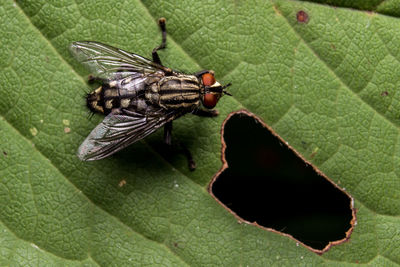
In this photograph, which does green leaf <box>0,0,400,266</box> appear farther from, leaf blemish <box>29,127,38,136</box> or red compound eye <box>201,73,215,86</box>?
red compound eye <box>201,73,215,86</box>

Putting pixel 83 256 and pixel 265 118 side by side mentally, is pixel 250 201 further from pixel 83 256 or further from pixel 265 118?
pixel 83 256

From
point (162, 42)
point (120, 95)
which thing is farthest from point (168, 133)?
point (162, 42)

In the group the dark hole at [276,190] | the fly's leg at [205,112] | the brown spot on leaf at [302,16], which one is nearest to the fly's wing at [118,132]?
the fly's leg at [205,112]

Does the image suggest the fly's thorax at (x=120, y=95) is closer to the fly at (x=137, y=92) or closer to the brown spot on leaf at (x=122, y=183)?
the fly at (x=137, y=92)

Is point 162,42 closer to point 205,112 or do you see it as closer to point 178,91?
point 178,91

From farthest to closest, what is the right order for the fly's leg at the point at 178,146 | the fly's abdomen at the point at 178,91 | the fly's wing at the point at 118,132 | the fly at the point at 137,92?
1. the fly's leg at the point at 178,146
2. the fly's abdomen at the point at 178,91
3. the fly at the point at 137,92
4. the fly's wing at the point at 118,132

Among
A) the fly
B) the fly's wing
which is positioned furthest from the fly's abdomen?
the fly's wing
